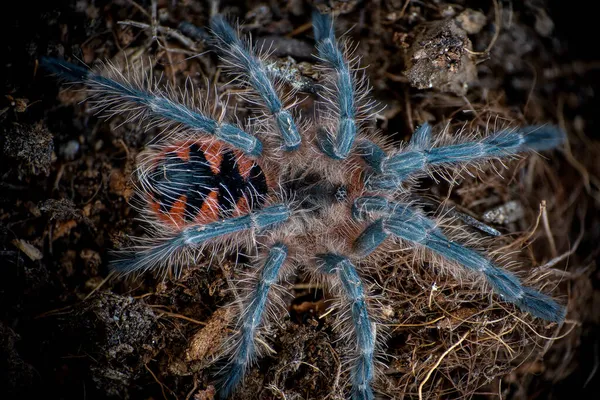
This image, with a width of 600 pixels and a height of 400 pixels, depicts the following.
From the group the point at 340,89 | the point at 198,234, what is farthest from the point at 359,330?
the point at 340,89

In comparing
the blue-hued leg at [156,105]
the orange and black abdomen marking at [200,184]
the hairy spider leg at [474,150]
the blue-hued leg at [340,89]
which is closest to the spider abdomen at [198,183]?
the orange and black abdomen marking at [200,184]

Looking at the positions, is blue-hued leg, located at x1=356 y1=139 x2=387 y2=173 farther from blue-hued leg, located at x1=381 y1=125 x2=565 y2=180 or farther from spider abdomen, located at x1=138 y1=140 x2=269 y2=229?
spider abdomen, located at x1=138 y1=140 x2=269 y2=229

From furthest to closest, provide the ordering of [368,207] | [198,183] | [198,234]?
[368,207] → [198,183] → [198,234]

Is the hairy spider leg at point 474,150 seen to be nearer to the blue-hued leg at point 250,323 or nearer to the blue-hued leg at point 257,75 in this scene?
the blue-hued leg at point 257,75

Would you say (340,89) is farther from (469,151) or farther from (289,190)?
(469,151)

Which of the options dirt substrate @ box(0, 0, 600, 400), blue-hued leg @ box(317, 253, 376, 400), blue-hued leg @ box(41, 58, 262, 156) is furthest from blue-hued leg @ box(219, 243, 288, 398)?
blue-hued leg @ box(41, 58, 262, 156)

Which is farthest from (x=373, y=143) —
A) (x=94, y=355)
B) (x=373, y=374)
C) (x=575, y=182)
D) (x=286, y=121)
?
(x=94, y=355)
